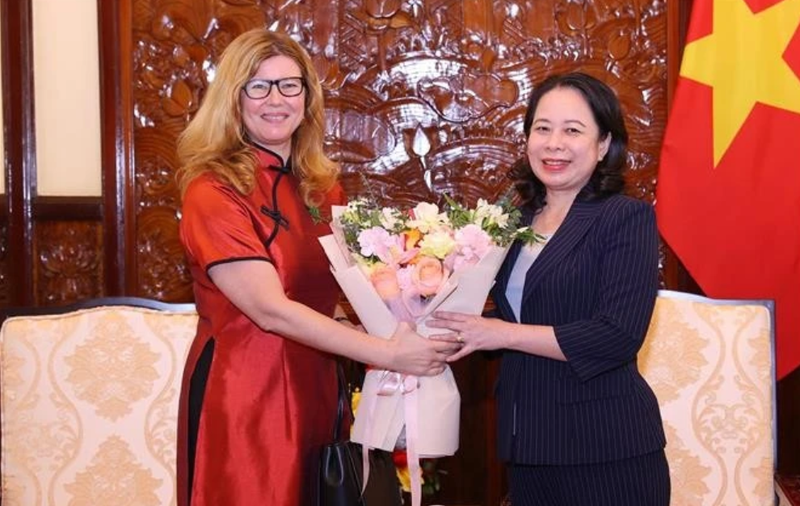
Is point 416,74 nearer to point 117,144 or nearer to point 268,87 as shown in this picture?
point 117,144

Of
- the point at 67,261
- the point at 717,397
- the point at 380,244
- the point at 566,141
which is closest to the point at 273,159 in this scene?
the point at 380,244

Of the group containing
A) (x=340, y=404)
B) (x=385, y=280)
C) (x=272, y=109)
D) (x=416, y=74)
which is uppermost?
(x=416, y=74)

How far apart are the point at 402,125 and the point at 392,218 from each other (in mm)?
1564

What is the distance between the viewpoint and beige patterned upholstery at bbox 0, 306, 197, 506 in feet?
7.37

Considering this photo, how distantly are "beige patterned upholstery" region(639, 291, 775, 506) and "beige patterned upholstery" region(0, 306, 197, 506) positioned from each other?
118 centimetres

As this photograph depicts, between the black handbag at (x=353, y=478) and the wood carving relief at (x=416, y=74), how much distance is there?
1539 mm

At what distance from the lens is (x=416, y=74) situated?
338 centimetres

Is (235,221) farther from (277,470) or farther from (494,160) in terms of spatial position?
(494,160)

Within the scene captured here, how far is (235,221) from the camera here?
6.17ft

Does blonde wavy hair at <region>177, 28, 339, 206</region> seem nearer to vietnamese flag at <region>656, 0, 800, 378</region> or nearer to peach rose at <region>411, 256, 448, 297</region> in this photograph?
peach rose at <region>411, 256, 448, 297</region>

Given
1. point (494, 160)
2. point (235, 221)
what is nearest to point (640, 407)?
point (235, 221)

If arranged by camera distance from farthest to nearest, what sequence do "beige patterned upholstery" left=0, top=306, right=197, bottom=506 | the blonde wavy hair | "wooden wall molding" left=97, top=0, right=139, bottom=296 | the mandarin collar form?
"wooden wall molding" left=97, top=0, right=139, bottom=296, "beige patterned upholstery" left=0, top=306, right=197, bottom=506, the mandarin collar, the blonde wavy hair

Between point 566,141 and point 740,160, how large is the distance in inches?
55.1

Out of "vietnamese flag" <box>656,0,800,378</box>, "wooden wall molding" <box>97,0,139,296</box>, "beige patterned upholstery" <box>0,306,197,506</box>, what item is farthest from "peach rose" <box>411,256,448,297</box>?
"wooden wall molding" <box>97,0,139,296</box>
